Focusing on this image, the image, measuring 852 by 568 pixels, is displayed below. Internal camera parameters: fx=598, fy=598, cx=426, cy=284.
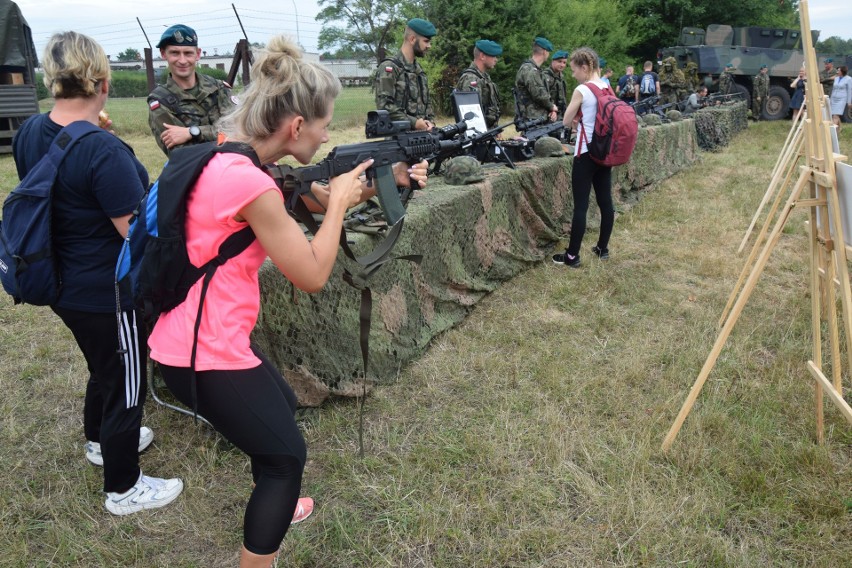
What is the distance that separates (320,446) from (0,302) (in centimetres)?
314

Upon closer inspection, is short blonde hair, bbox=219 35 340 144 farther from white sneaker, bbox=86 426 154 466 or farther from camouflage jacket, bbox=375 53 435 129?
camouflage jacket, bbox=375 53 435 129

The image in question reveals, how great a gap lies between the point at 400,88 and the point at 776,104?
16291 millimetres

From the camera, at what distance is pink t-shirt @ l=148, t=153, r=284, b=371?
1.34m

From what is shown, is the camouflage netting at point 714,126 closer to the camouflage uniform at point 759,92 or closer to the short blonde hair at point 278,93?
the camouflage uniform at point 759,92

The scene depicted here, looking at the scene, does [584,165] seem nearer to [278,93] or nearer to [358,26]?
[278,93]

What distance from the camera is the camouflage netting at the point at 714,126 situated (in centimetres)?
1129

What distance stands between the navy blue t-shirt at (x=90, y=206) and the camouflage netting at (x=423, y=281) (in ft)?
2.17

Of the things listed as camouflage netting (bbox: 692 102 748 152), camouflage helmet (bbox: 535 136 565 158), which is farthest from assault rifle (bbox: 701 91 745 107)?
camouflage helmet (bbox: 535 136 565 158)

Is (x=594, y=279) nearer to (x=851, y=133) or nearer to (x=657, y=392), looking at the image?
(x=657, y=392)

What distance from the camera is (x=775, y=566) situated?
6.63 feet

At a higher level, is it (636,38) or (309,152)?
(636,38)

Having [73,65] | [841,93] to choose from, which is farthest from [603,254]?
[841,93]

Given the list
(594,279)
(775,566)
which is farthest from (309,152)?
(594,279)

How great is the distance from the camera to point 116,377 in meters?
2.07
